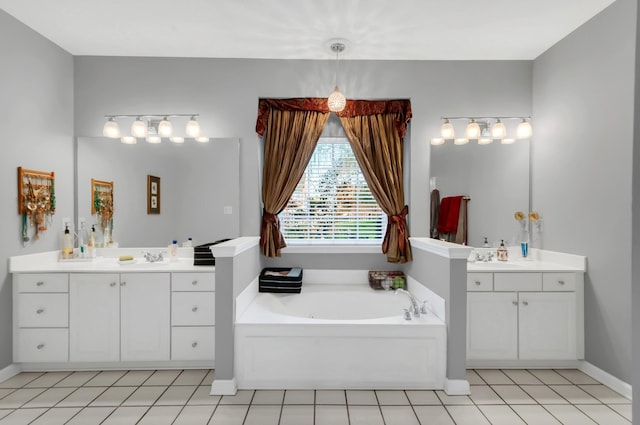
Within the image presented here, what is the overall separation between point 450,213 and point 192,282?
2.37 m

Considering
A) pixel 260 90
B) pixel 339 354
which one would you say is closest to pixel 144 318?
pixel 339 354

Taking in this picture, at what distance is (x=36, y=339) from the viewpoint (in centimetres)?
271

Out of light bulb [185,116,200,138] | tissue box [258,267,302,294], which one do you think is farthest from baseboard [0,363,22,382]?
light bulb [185,116,200,138]

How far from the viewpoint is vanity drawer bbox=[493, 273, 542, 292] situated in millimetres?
2805

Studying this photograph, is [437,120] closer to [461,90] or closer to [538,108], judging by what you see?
[461,90]

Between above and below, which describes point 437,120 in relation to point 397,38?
below

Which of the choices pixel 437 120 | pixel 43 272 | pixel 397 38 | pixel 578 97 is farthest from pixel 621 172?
pixel 43 272

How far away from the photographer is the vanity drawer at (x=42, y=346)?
2.70 m

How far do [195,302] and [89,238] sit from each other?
1351mm

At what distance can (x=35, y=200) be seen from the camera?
2.87 meters

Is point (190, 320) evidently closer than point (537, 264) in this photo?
Yes

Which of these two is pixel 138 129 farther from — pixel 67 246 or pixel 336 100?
pixel 336 100

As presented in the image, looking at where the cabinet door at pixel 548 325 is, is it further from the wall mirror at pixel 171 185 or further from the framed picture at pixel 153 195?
the framed picture at pixel 153 195

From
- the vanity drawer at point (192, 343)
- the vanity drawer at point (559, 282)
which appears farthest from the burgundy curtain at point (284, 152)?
the vanity drawer at point (559, 282)
